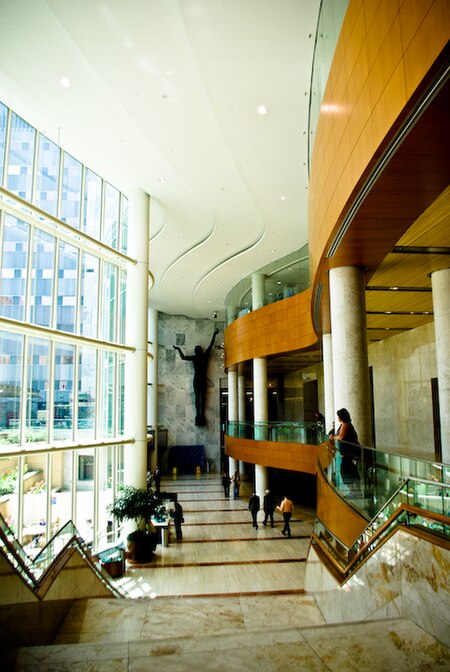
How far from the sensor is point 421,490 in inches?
166

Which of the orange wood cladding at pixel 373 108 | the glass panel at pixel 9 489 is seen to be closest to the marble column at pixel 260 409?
the glass panel at pixel 9 489

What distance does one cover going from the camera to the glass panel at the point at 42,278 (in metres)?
11.5

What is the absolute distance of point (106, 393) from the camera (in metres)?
14.5

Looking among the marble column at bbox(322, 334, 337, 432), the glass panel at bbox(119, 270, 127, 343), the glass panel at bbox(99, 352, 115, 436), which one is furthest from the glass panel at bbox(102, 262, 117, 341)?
the marble column at bbox(322, 334, 337, 432)

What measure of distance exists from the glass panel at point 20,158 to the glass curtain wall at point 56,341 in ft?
0.09

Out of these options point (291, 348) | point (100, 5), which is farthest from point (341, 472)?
point (291, 348)

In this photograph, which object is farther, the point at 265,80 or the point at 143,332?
the point at 143,332

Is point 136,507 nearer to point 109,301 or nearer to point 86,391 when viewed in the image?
point 86,391

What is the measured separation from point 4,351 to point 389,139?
9.08 m

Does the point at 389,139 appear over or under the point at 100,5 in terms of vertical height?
under

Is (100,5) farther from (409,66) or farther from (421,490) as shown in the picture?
(421,490)

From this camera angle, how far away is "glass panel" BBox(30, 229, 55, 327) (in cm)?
1154

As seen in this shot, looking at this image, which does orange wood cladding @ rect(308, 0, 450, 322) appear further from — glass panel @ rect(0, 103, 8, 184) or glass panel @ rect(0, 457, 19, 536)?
glass panel @ rect(0, 457, 19, 536)

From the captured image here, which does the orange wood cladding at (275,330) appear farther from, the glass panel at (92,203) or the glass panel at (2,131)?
the glass panel at (2,131)
